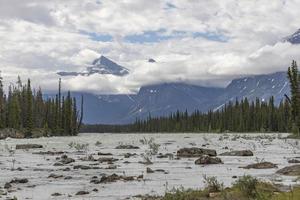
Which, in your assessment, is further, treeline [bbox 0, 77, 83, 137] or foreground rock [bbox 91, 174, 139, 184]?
treeline [bbox 0, 77, 83, 137]

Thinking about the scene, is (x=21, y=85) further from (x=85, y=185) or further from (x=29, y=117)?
(x=85, y=185)

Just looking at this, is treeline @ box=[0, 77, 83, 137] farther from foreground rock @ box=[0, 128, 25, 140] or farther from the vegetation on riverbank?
the vegetation on riverbank

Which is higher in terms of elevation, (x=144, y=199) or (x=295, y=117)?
(x=295, y=117)

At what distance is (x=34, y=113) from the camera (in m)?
141

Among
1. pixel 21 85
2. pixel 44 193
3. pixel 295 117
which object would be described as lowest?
pixel 44 193

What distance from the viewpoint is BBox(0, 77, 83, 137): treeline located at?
414 feet

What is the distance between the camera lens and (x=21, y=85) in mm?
150500

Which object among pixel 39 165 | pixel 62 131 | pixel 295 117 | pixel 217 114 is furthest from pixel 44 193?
pixel 217 114

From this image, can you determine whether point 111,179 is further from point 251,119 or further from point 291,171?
point 251,119

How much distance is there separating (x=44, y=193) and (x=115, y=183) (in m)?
4.53

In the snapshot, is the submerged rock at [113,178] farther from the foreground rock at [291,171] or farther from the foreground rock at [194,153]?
the foreground rock at [194,153]

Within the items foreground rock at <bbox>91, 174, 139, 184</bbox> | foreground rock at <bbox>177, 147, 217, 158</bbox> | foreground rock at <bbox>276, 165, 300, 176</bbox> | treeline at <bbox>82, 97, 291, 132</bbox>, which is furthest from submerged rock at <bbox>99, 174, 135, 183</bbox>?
treeline at <bbox>82, 97, 291, 132</bbox>

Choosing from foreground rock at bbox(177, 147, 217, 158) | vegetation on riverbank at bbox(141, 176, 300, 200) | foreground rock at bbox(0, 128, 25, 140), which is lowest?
vegetation on riverbank at bbox(141, 176, 300, 200)

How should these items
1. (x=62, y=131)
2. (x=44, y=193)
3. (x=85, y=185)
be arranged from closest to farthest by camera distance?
(x=44, y=193) → (x=85, y=185) → (x=62, y=131)
